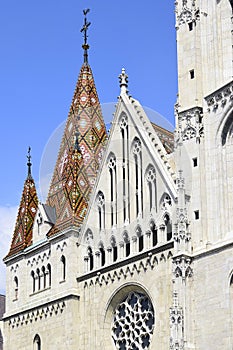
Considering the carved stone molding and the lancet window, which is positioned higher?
the lancet window

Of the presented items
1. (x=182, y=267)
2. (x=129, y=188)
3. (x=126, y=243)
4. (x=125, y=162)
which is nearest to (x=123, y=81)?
(x=125, y=162)

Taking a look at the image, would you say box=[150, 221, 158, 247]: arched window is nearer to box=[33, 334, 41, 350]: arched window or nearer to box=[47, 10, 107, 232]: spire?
box=[47, 10, 107, 232]: spire

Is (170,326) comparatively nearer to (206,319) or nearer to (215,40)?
(206,319)

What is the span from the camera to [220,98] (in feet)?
84.3

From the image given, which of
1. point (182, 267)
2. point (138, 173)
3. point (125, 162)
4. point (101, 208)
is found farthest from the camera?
point (101, 208)

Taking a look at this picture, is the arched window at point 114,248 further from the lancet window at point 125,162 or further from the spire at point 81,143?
the spire at point 81,143

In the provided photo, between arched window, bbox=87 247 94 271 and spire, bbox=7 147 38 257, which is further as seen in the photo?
spire, bbox=7 147 38 257

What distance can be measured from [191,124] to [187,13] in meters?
3.74

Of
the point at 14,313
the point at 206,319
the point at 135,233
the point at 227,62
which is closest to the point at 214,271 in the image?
the point at 206,319

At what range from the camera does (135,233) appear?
26.8m

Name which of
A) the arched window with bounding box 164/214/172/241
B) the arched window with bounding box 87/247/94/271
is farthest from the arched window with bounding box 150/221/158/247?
the arched window with bounding box 87/247/94/271

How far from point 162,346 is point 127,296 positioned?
2.45 meters

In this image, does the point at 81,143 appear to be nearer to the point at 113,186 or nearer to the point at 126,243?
the point at 113,186

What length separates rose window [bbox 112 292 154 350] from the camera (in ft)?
84.6
